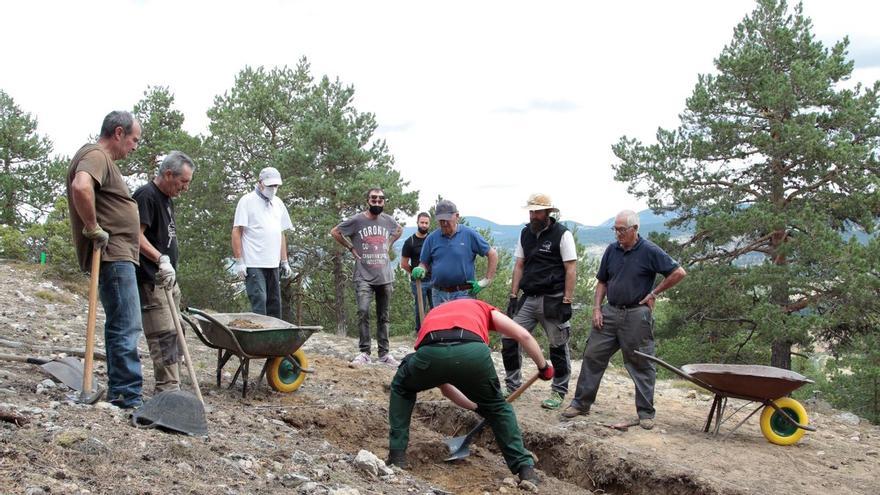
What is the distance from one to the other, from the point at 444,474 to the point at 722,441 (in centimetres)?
247

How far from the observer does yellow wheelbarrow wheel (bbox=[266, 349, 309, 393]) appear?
631 cm

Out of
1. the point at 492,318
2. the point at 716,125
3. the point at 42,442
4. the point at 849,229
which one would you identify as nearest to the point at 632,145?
the point at 716,125

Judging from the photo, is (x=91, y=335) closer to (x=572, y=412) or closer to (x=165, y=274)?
(x=165, y=274)

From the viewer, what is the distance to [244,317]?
6387mm

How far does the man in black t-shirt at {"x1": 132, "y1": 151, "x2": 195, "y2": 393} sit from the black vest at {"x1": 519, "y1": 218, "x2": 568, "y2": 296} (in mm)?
3193

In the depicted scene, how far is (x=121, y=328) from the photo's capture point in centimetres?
436

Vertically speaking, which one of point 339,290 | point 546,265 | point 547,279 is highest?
point 546,265

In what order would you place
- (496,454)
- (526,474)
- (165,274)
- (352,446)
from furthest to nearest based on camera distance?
(496,454), (352,446), (165,274), (526,474)

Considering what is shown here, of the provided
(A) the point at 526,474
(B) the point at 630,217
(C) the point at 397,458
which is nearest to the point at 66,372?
(C) the point at 397,458

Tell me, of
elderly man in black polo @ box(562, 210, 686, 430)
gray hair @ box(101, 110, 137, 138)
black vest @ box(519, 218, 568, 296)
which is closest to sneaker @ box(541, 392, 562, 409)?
elderly man in black polo @ box(562, 210, 686, 430)

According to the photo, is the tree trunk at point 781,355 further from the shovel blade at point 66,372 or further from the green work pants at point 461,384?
the shovel blade at point 66,372

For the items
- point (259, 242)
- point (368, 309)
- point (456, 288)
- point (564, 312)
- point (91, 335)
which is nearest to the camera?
point (91, 335)

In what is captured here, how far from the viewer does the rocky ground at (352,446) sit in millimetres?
3316

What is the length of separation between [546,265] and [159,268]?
344 centimetres
